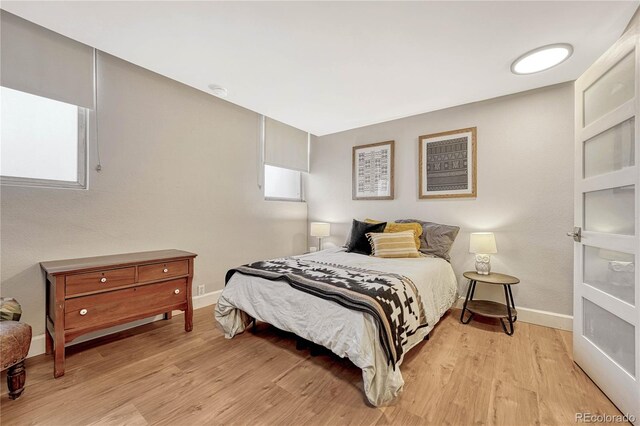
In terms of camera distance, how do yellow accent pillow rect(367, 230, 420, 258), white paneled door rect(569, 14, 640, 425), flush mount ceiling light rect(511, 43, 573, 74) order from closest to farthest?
white paneled door rect(569, 14, 640, 425)
flush mount ceiling light rect(511, 43, 573, 74)
yellow accent pillow rect(367, 230, 420, 258)

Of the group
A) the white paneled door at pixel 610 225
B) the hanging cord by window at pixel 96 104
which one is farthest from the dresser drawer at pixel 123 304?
the white paneled door at pixel 610 225

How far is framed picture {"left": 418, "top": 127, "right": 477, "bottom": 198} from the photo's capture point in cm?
305

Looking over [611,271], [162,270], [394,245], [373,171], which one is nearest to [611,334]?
[611,271]

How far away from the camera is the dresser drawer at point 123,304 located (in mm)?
1822

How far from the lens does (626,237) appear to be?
1.45 m

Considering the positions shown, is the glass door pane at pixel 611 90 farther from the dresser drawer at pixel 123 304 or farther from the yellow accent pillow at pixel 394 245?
the dresser drawer at pixel 123 304

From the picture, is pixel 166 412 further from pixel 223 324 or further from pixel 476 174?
pixel 476 174

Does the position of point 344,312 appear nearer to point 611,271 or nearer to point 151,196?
point 611,271

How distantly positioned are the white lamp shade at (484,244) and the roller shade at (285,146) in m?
2.75

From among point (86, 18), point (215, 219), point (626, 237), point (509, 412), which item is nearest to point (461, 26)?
point (626, 237)

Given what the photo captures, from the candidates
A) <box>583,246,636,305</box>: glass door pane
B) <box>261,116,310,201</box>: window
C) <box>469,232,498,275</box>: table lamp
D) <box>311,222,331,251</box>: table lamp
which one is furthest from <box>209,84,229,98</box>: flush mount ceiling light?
<box>583,246,636,305</box>: glass door pane

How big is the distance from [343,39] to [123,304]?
264 centimetres

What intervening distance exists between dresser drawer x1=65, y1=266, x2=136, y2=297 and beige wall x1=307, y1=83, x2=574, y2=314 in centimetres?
309

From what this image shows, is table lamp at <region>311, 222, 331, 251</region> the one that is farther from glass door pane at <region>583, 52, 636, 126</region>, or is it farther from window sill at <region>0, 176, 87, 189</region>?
glass door pane at <region>583, 52, 636, 126</region>
